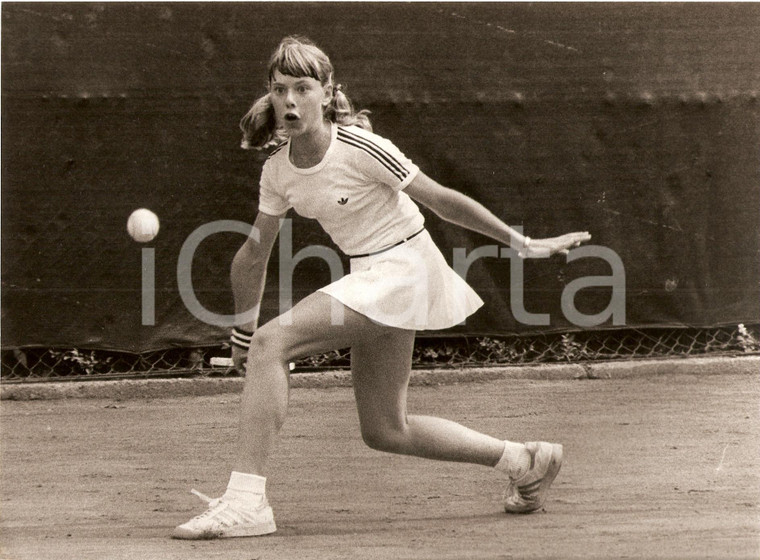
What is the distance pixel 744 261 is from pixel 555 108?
4.16 feet

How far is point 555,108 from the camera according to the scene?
619 centimetres

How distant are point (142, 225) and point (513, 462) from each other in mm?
2695

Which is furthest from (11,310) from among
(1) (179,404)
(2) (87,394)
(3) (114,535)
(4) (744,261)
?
(4) (744,261)

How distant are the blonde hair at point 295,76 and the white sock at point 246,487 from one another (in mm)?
1021

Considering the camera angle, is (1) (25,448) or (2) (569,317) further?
(2) (569,317)

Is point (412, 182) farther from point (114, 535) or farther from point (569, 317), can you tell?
point (569, 317)

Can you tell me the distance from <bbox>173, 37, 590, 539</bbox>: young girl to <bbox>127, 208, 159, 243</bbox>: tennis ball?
2.17m

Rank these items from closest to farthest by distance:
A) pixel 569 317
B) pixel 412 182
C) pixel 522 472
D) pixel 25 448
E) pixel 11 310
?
1. pixel 412 182
2. pixel 522 472
3. pixel 25 448
4. pixel 11 310
5. pixel 569 317

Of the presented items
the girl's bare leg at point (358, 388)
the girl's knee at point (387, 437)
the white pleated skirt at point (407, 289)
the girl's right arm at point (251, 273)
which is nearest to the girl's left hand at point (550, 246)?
the white pleated skirt at point (407, 289)

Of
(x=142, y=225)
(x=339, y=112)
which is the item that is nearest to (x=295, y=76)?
(x=339, y=112)

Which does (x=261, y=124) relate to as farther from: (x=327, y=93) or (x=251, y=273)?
(x=251, y=273)

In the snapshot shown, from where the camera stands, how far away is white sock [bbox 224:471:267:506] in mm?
3424

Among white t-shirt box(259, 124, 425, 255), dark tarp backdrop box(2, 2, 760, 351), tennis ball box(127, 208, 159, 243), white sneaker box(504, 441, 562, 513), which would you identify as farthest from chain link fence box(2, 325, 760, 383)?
white t-shirt box(259, 124, 425, 255)

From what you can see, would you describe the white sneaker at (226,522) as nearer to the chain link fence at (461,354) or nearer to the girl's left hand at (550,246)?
the girl's left hand at (550,246)
